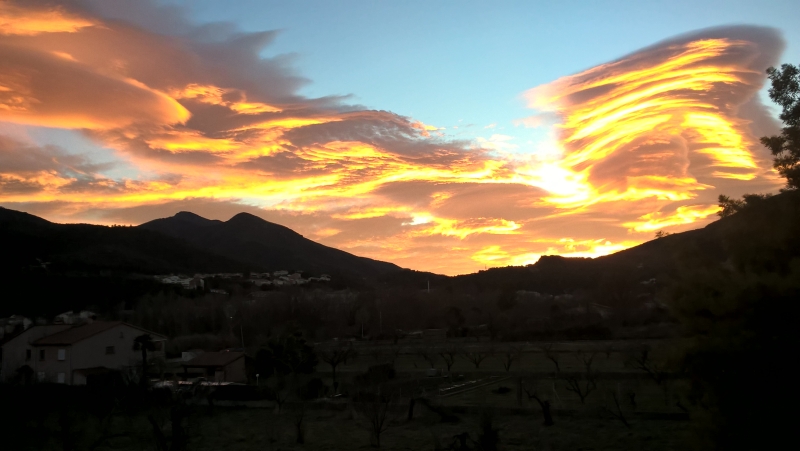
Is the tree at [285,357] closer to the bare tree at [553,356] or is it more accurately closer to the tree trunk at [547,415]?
the bare tree at [553,356]

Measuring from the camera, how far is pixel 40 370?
36.5 meters

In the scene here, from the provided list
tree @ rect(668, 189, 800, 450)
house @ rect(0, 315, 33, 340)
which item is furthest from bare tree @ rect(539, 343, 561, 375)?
house @ rect(0, 315, 33, 340)

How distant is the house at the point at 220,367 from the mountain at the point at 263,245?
116 metres

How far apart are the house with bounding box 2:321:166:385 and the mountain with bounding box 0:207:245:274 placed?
36041mm

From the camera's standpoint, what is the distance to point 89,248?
92125mm

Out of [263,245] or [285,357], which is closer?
[285,357]

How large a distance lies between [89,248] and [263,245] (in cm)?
7792

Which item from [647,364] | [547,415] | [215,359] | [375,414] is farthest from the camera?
[215,359]

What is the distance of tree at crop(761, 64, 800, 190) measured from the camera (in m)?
11.1

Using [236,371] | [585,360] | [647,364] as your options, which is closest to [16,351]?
[236,371]

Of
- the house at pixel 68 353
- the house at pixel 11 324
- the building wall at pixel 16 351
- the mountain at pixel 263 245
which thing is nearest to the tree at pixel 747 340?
A: the house at pixel 68 353

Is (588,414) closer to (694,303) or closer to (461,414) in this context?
(461,414)

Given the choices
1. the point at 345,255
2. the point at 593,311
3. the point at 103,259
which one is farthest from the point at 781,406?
the point at 345,255

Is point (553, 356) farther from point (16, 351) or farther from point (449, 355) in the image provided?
point (16, 351)
